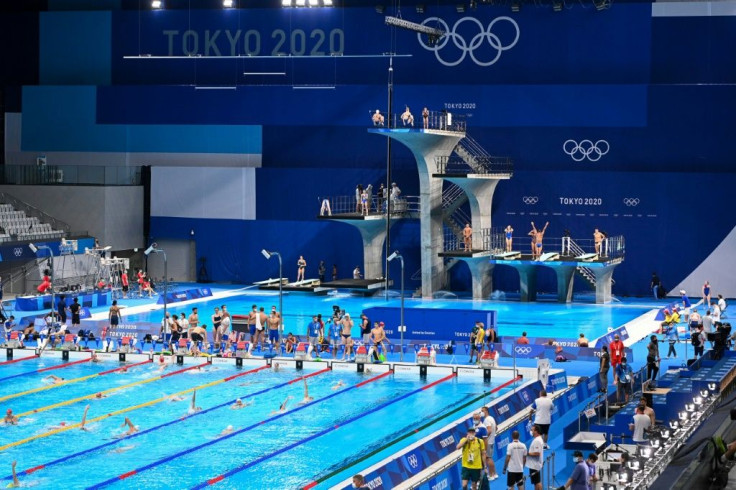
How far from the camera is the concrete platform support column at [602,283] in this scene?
47.0 m

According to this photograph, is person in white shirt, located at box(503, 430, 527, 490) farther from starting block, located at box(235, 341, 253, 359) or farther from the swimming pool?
starting block, located at box(235, 341, 253, 359)

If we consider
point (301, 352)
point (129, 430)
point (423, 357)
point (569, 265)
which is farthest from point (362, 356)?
point (569, 265)

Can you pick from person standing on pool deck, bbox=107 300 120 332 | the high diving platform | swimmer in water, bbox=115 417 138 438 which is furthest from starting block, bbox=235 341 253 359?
the high diving platform

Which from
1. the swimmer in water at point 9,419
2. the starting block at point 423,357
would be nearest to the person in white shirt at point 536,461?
the swimmer in water at point 9,419

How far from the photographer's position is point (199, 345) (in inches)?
1366

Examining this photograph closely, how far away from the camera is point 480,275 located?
48.6 metres

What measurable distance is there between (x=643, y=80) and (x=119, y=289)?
23002 mm

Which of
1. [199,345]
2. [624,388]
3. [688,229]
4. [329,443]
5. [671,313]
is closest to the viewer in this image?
[329,443]

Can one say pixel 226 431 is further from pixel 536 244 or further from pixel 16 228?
pixel 16 228

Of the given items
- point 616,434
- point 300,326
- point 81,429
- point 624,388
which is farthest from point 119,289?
point 616,434

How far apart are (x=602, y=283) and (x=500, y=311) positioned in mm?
5069

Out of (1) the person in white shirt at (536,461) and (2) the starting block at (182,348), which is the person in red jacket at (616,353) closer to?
(1) the person in white shirt at (536,461)

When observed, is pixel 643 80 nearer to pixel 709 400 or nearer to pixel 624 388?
pixel 624 388

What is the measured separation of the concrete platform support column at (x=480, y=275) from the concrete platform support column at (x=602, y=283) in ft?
14.3
